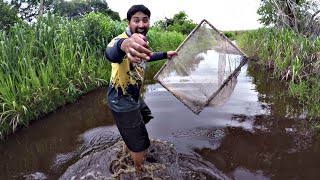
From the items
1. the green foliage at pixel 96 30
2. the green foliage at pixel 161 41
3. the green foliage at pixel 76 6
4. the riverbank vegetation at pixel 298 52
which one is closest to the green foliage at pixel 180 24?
the green foliage at pixel 161 41

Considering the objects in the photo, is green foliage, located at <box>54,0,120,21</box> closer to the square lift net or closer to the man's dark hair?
the square lift net

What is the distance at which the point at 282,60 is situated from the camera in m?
6.97

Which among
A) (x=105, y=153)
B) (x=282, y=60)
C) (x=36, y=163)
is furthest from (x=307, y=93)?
(x=36, y=163)

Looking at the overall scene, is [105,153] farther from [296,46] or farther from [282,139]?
[296,46]

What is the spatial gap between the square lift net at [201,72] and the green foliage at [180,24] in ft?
57.7

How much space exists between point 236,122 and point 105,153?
2026mm

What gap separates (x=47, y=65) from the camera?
15.7 feet

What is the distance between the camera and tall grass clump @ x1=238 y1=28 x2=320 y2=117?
4746 millimetres

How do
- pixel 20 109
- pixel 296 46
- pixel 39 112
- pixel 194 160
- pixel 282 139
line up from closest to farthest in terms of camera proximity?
1. pixel 194 160
2. pixel 282 139
3. pixel 20 109
4. pixel 39 112
5. pixel 296 46

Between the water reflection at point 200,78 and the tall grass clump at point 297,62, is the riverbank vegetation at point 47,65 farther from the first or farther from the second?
the tall grass clump at point 297,62

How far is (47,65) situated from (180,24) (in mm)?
18052

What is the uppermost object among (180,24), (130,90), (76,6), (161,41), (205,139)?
(76,6)

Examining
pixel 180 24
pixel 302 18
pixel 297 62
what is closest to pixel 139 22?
pixel 297 62

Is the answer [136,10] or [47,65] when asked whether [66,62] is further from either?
[136,10]
